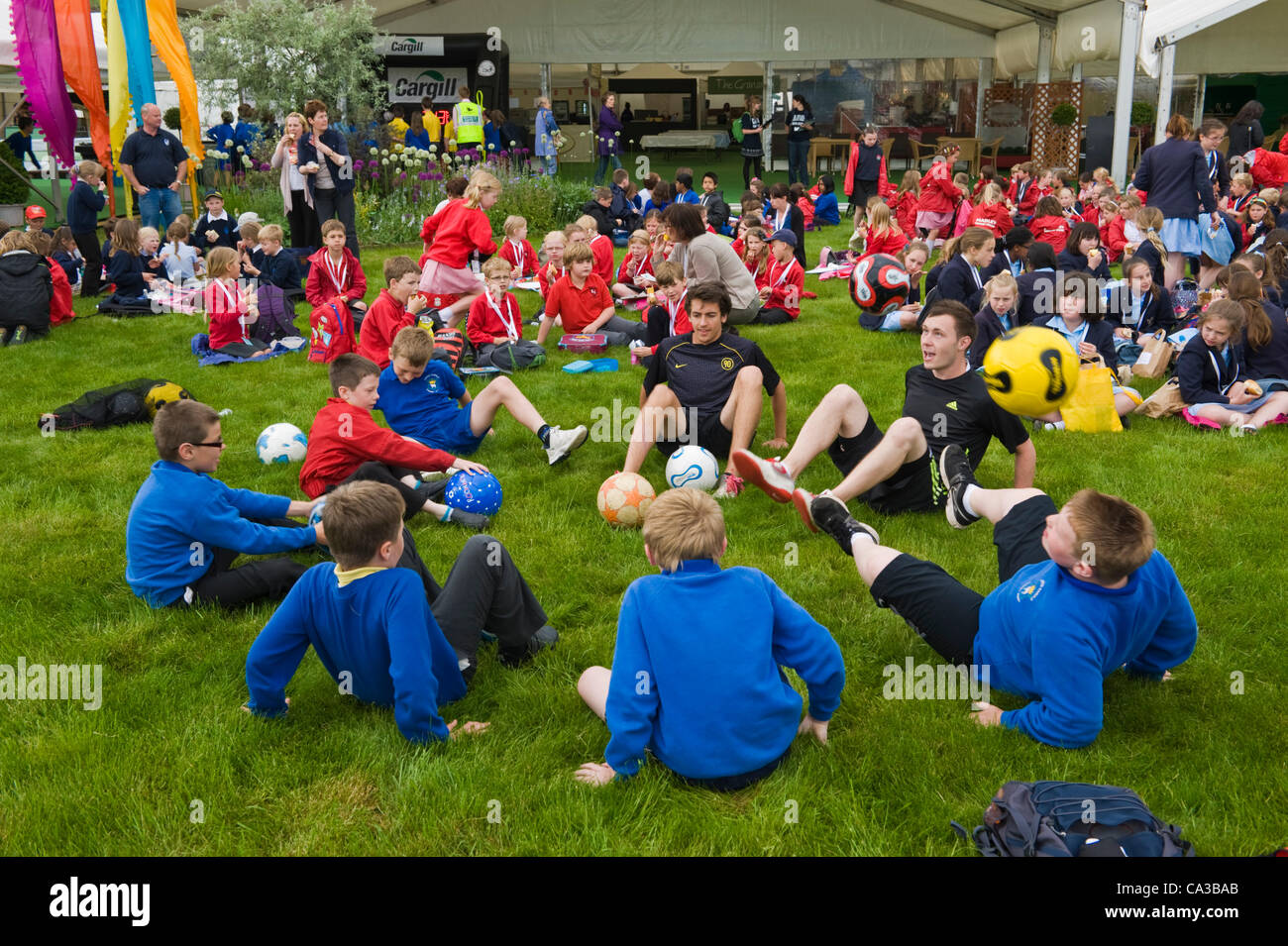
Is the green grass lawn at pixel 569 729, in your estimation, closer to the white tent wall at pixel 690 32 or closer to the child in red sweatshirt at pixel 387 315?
the child in red sweatshirt at pixel 387 315

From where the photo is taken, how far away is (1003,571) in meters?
4.44

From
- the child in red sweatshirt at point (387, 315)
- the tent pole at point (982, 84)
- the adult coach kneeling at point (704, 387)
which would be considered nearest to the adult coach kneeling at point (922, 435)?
the adult coach kneeling at point (704, 387)

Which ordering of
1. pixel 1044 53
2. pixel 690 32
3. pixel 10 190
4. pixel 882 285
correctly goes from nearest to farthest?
pixel 882 285 → pixel 10 190 → pixel 1044 53 → pixel 690 32

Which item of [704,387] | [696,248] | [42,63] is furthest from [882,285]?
[42,63]

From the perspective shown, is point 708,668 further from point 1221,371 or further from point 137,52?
point 137,52

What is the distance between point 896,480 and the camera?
19.4 feet

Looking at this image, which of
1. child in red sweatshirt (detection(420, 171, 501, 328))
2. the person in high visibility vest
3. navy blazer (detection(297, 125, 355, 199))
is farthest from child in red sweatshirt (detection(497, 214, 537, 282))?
the person in high visibility vest

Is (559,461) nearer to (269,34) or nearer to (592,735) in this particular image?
(592,735)

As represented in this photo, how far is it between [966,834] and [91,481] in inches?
237

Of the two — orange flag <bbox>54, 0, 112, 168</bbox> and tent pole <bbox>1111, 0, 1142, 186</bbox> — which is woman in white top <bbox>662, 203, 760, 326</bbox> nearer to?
orange flag <bbox>54, 0, 112, 168</bbox>

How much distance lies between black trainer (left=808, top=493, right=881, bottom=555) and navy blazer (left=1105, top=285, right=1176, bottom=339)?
5.79 meters

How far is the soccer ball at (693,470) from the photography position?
6383 mm

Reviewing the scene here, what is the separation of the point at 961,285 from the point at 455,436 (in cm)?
502

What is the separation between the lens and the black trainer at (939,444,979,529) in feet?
17.3
